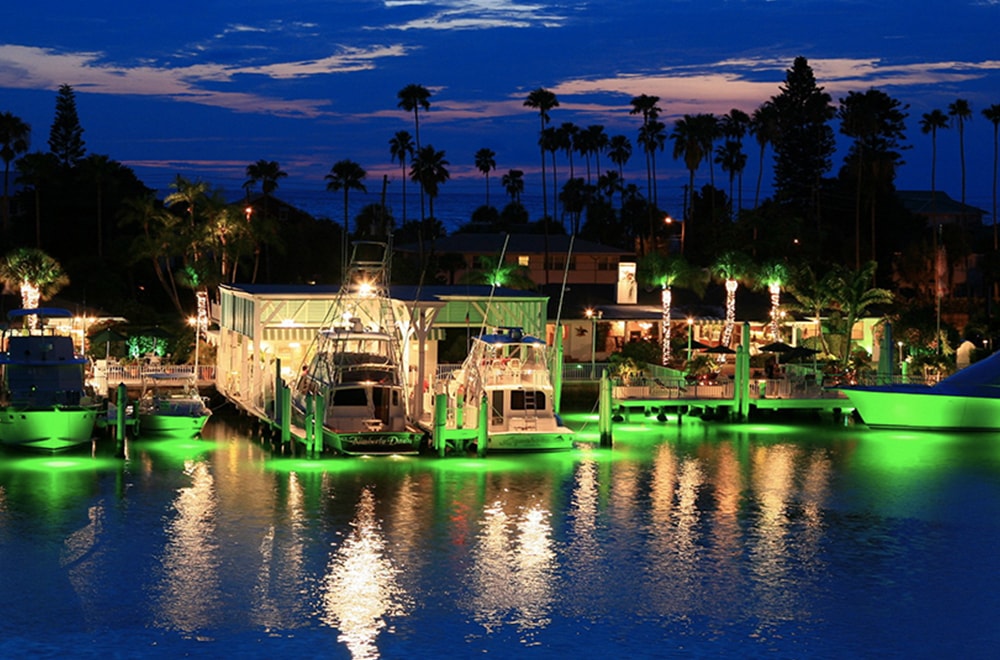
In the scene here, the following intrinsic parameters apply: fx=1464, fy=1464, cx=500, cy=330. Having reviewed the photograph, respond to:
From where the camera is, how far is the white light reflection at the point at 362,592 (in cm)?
2840

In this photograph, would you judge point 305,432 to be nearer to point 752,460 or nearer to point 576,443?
point 576,443

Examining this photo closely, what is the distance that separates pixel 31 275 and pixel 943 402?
4078 centimetres

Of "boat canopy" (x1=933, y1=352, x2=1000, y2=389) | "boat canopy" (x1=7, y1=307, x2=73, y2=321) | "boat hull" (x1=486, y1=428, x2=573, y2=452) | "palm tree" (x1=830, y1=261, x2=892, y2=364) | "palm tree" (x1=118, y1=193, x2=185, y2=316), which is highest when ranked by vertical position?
"palm tree" (x1=118, y1=193, x2=185, y2=316)

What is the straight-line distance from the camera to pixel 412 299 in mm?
55812

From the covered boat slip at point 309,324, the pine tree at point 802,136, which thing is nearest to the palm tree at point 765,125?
the pine tree at point 802,136

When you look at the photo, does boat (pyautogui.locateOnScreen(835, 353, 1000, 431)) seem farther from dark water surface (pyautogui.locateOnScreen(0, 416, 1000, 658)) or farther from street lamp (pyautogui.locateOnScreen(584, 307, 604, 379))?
street lamp (pyautogui.locateOnScreen(584, 307, 604, 379))

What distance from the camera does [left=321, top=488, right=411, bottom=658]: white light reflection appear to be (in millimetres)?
28402

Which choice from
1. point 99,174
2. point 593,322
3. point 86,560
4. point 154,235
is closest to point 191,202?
point 154,235

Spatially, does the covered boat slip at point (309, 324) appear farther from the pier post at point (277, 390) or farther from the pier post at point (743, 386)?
the pier post at point (743, 386)

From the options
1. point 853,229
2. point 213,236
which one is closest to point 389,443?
point 213,236

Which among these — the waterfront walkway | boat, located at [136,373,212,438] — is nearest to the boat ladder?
the waterfront walkway

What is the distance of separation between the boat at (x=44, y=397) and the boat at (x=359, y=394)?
23.9 ft

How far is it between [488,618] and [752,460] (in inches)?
874

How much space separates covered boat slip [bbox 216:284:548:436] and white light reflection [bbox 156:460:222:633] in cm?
1070
